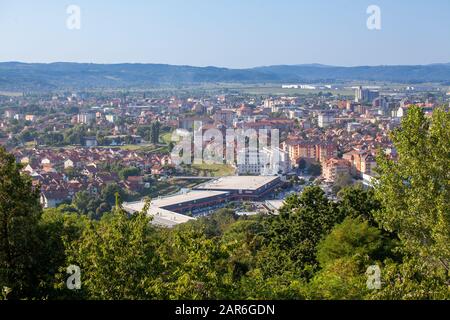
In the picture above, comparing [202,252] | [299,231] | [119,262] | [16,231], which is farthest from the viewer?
[299,231]

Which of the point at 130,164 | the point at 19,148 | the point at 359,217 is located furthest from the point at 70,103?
the point at 359,217

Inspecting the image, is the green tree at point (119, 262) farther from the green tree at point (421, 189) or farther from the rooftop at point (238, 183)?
the rooftop at point (238, 183)

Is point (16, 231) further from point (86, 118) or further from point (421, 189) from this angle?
point (86, 118)

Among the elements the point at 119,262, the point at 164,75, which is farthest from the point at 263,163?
the point at 164,75

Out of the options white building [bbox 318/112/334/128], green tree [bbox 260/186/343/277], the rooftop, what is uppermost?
green tree [bbox 260/186/343/277]

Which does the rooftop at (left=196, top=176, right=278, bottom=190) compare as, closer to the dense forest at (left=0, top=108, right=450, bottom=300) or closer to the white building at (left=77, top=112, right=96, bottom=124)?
the dense forest at (left=0, top=108, right=450, bottom=300)

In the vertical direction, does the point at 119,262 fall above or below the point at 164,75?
below

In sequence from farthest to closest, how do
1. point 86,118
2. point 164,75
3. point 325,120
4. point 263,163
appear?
point 164,75 → point 325,120 → point 86,118 → point 263,163

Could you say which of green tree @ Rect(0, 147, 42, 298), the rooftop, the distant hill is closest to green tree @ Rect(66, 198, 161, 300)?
green tree @ Rect(0, 147, 42, 298)
